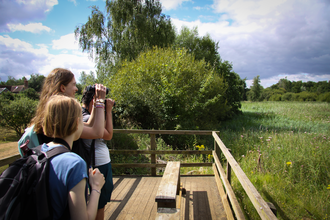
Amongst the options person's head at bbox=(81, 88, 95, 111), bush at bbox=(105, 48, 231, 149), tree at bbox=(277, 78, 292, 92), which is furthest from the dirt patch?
tree at bbox=(277, 78, 292, 92)

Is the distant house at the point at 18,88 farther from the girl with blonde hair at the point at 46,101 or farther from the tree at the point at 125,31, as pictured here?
the girl with blonde hair at the point at 46,101

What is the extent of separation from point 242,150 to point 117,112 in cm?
568

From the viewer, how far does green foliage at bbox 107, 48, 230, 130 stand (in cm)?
930

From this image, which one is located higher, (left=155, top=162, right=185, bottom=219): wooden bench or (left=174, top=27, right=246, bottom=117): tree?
(left=174, top=27, right=246, bottom=117): tree

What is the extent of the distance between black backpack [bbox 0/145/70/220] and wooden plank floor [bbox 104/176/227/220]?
219 centimetres

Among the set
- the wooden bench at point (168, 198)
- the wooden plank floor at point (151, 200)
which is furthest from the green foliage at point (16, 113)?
the wooden bench at point (168, 198)

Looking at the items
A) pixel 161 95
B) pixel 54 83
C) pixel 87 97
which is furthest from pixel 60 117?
pixel 161 95

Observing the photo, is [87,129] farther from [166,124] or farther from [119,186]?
[166,124]

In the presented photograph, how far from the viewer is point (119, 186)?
385cm

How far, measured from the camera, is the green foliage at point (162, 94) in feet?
30.5

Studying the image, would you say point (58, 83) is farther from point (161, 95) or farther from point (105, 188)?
point (161, 95)

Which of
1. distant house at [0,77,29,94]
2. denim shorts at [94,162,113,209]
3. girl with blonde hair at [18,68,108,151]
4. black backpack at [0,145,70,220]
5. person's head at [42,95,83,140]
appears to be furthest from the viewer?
distant house at [0,77,29,94]

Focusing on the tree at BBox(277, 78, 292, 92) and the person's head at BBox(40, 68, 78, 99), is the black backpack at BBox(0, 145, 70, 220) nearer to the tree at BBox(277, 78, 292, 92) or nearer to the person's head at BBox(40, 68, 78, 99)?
the person's head at BBox(40, 68, 78, 99)

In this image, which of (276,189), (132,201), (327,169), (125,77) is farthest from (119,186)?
(125,77)
